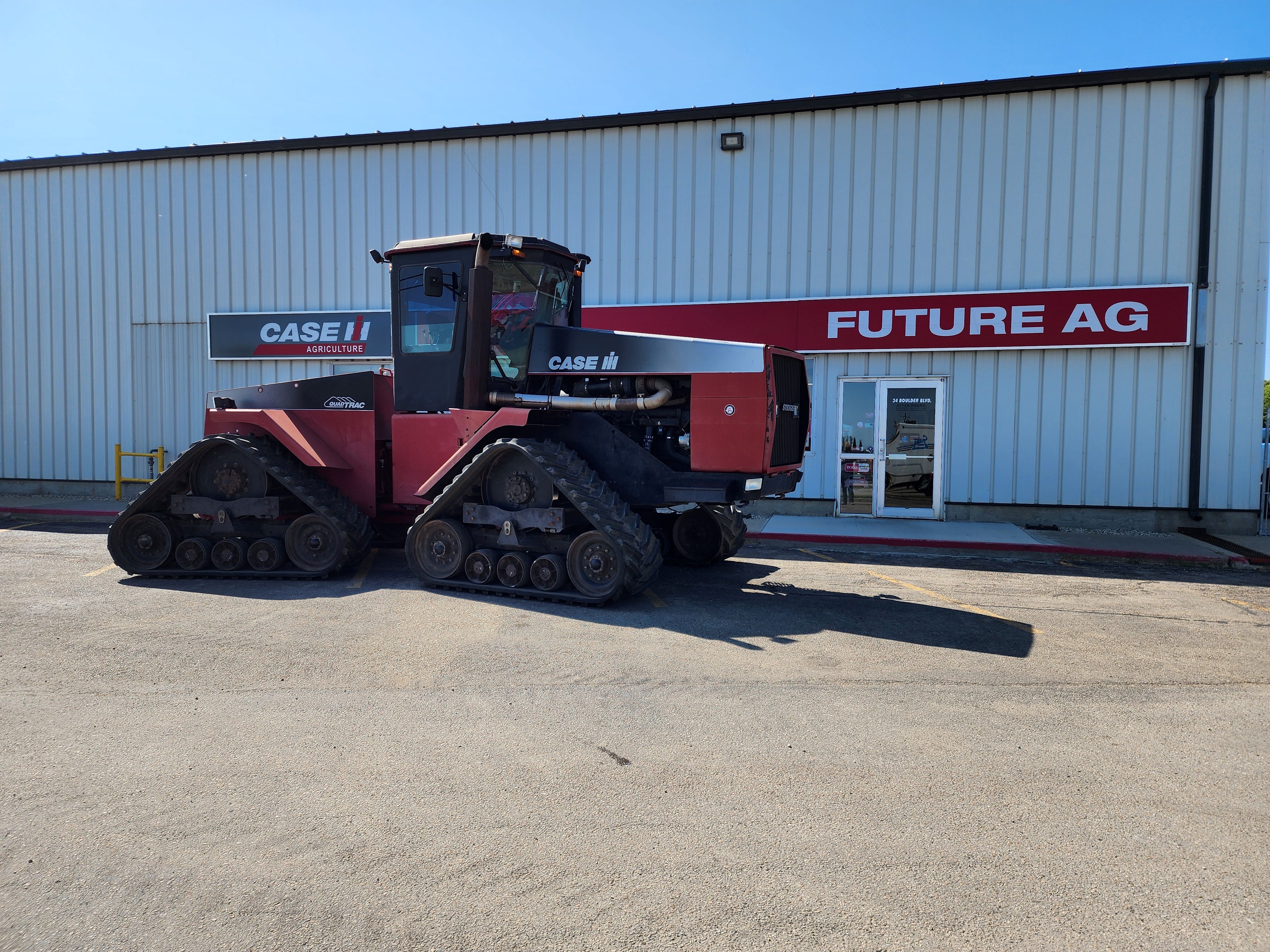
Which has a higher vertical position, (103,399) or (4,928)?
(103,399)

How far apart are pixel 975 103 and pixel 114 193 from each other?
15813mm

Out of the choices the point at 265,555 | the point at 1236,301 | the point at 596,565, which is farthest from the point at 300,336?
the point at 1236,301

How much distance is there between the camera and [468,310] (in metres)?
8.03

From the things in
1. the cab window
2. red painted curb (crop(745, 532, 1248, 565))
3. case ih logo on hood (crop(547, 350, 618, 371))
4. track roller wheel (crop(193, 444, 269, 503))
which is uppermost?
the cab window

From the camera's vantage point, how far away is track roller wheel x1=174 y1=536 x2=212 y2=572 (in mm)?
8398

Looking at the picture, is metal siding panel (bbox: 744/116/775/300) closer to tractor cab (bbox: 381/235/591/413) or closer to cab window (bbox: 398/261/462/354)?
tractor cab (bbox: 381/235/591/413)

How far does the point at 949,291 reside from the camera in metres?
13.2

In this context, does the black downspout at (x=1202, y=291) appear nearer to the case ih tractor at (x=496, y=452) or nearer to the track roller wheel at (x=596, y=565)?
the case ih tractor at (x=496, y=452)

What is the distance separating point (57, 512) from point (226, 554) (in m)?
8.34

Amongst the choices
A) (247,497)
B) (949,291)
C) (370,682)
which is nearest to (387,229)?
(247,497)

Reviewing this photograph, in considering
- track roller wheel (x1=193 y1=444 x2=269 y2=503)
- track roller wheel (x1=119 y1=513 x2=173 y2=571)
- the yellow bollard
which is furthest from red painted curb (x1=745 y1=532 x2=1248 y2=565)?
the yellow bollard

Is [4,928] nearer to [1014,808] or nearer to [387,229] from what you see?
[1014,808]

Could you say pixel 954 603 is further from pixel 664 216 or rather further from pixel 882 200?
pixel 664 216

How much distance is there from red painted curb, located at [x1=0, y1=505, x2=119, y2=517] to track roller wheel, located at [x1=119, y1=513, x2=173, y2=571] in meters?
6.58
